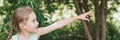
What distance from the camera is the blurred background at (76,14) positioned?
5445mm

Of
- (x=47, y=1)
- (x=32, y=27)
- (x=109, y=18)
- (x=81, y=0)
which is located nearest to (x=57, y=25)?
(x=32, y=27)

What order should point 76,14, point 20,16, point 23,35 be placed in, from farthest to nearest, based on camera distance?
1. point 76,14
2. point 23,35
3. point 20,16

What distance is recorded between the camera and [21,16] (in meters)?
2.75

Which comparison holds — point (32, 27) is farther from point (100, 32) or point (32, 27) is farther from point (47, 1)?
point (100, 32)

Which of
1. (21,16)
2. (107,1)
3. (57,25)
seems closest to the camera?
(21,16)

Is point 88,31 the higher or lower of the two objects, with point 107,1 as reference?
lower

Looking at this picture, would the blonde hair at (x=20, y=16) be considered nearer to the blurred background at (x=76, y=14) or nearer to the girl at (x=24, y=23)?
the girl at (x=24, y=23)

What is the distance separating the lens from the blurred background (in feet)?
17.9

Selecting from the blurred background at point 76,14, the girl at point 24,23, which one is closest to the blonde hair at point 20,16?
the girl at point 24,23

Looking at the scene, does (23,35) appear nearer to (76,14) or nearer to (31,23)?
(31,23)

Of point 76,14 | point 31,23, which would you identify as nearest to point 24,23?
point 31,23

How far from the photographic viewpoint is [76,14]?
6.73m

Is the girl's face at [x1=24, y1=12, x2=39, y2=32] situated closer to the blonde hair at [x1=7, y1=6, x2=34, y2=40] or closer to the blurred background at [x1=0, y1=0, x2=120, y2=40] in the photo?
the blonde hair at [x1=7, y1=6, x2=34, y2=40]

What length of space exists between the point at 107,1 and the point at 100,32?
659mm
